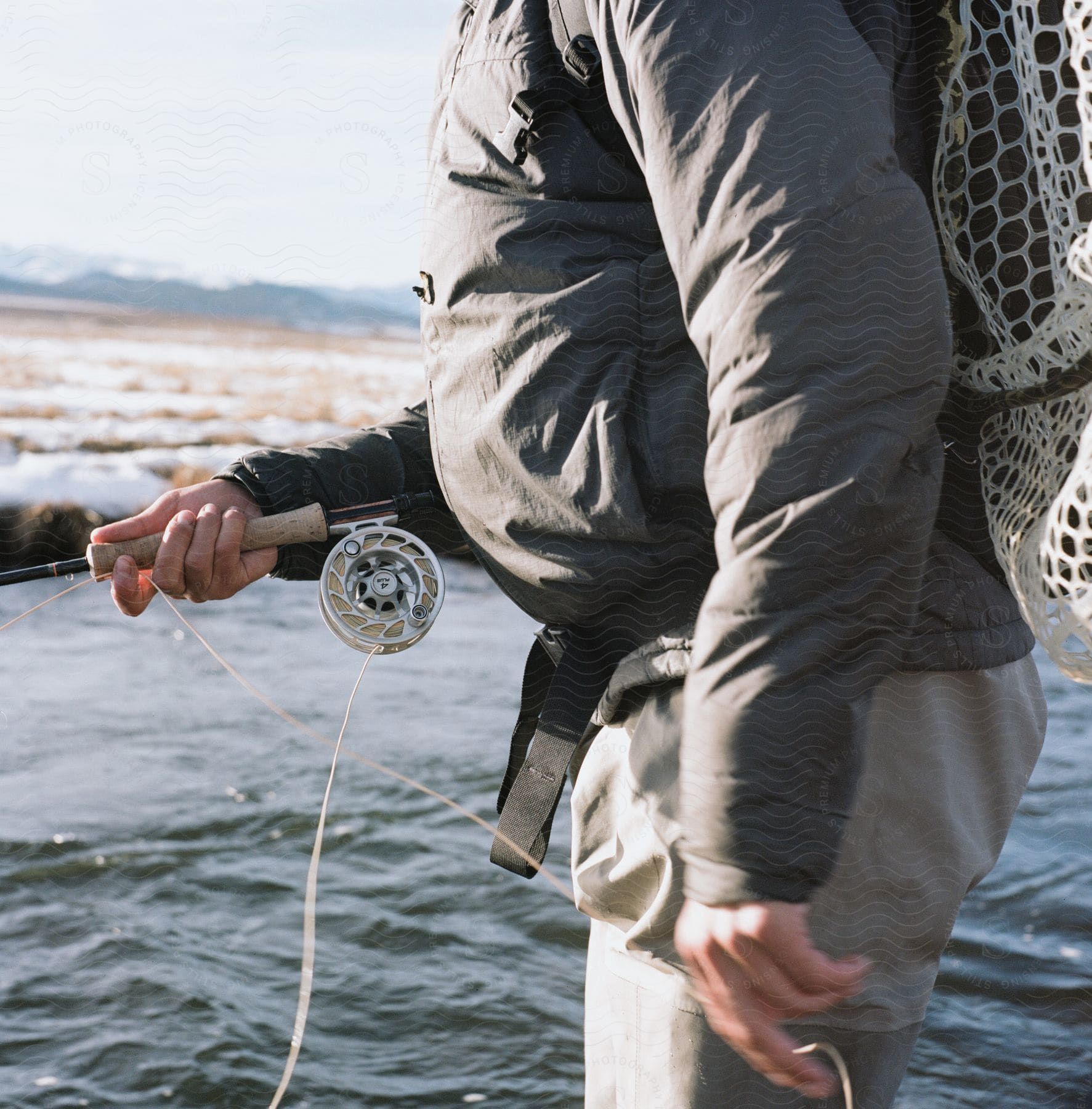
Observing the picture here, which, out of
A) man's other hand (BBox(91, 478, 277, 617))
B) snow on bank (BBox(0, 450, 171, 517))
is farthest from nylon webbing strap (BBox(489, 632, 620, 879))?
snow on bank (BBox(0, 450, 171, 517))

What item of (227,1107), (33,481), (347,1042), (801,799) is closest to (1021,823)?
(347,1042)

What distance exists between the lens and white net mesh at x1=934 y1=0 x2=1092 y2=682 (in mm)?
645

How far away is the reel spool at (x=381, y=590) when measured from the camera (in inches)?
41.3

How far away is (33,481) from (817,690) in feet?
13.9

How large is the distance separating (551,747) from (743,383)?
1.30 ft

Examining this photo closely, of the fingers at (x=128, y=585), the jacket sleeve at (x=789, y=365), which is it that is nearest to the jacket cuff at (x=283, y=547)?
the fingers at (x=128, y=585)

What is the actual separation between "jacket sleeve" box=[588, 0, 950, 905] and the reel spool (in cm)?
49

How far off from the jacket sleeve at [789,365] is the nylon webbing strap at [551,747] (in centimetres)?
23

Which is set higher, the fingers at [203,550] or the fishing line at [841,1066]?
the fingers at [203,550]

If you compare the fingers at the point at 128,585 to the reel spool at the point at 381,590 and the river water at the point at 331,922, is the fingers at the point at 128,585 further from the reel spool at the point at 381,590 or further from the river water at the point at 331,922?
the river water at the point at 331,922

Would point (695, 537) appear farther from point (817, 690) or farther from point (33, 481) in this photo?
point (33, 481)

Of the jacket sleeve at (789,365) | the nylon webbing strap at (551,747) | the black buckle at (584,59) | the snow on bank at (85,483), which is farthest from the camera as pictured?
the snow on bank at (85,483)

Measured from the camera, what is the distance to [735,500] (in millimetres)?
606

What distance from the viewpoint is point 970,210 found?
0.69m
